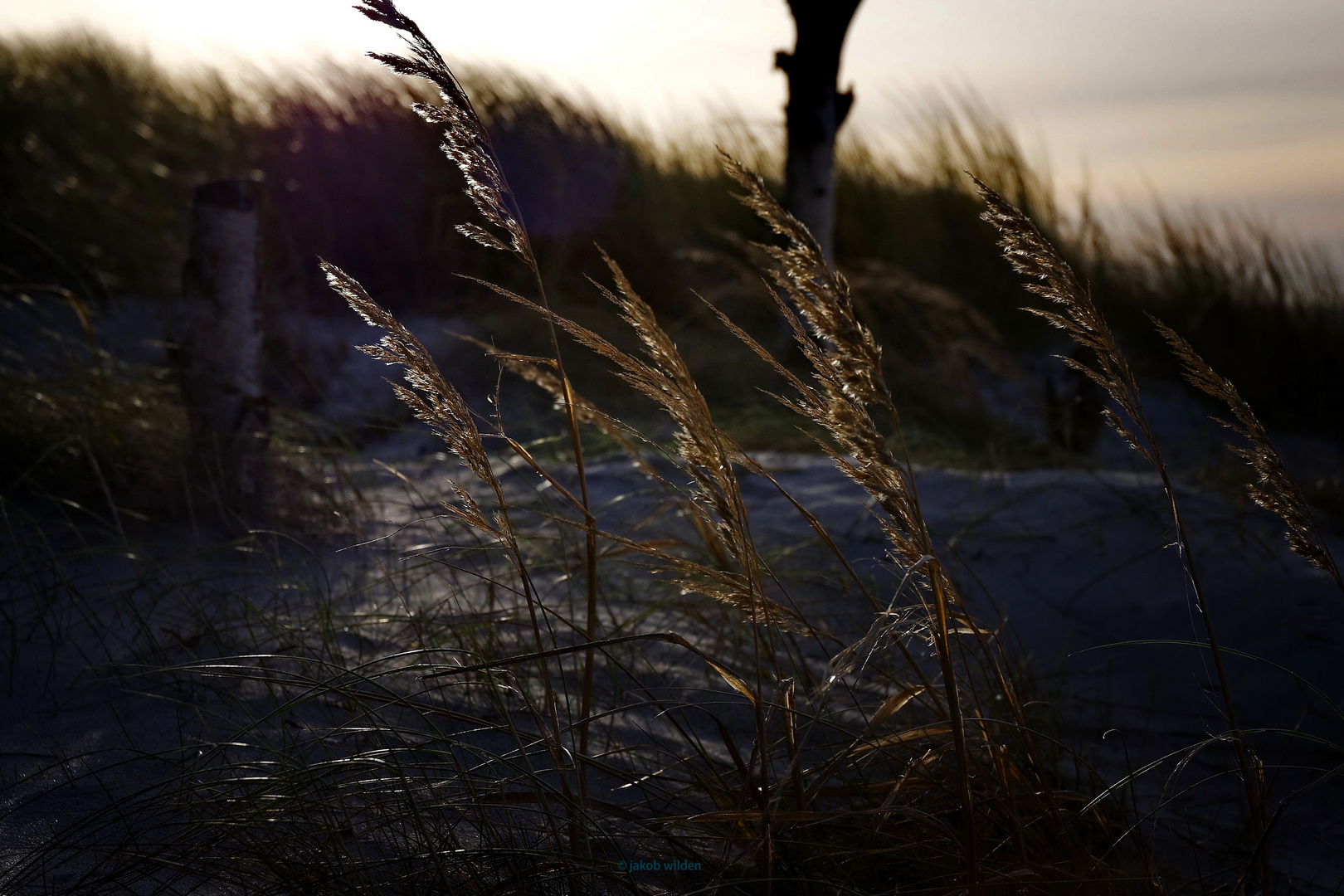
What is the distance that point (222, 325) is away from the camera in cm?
279

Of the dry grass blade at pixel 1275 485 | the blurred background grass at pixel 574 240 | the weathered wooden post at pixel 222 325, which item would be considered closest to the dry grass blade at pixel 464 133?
the dry grass blade at pixel 1275 485

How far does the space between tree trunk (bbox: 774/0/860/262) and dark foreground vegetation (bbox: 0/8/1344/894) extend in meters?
0.41

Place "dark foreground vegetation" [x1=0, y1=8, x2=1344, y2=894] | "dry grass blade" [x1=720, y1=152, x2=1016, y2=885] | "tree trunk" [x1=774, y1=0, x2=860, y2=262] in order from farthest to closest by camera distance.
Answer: "tree trunk" [x1=774, y1=0, x2=860, y2=262], "dark foreground vegetation" [x1=0, y1=8, x2=1344, y2=894], "dry grass blade" [x1=720, y1=152, x2=1016, y2=885]

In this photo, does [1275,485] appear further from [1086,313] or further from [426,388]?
[426,388]

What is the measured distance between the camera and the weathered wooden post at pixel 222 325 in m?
2.75

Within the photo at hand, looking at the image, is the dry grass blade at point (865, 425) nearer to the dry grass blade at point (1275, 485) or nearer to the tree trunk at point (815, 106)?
the dry grass blade at point (1275, 485)

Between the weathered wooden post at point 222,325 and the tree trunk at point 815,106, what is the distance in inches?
124

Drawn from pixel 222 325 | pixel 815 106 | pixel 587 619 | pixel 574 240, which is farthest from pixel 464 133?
pixel 574 240

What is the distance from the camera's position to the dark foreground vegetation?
3.39 feet

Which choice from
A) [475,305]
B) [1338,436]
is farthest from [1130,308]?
[475,305]

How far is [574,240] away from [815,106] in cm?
225

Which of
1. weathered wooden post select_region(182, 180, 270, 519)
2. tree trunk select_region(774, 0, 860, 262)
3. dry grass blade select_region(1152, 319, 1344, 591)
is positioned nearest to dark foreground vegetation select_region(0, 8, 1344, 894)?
dry grass blade select_region(1152, 319, 1344, 591)

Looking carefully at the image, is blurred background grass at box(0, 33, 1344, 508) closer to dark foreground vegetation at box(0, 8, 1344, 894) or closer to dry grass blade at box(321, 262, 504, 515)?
dark foreground vegetation at box(0, 8, 1344, 894)

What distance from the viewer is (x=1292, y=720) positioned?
2139 millimetres
